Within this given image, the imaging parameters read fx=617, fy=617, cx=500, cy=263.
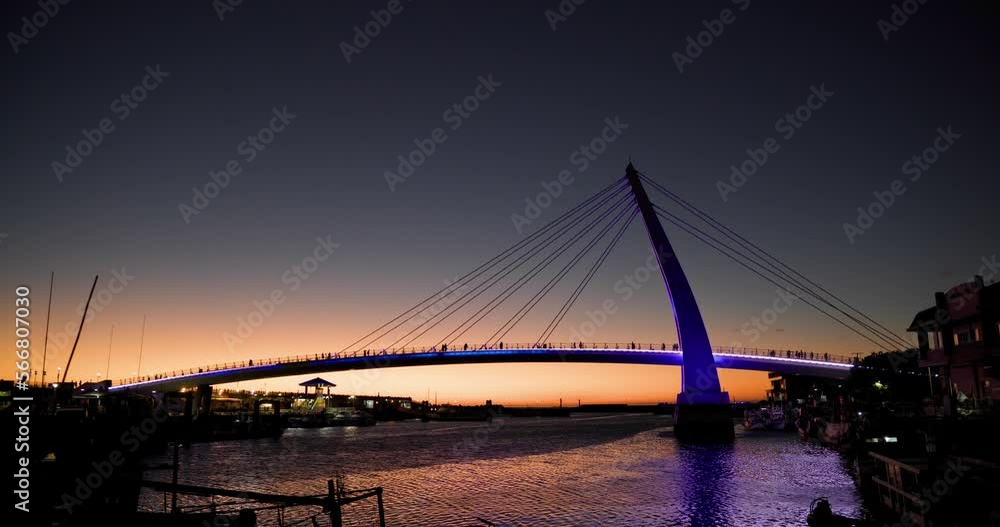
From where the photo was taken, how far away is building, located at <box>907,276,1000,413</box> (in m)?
29.0

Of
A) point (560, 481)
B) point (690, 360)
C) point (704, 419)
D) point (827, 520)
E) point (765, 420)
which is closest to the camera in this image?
point (827, 520)

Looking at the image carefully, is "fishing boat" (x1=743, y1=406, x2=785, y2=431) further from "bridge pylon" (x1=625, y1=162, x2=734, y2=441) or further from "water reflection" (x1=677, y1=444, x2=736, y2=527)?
"water reflection" (x1=677, y1=444, x2=736, y2=527)

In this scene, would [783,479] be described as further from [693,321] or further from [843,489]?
[693,321]

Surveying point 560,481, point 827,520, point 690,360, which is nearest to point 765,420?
point 690,360

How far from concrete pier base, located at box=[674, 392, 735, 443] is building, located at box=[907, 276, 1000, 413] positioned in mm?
16159

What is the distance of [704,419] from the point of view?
49.9 meters

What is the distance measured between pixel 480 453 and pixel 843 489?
3029 centimetres

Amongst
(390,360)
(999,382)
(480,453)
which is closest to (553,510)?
(999,382)

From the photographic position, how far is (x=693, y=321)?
48594 millimetres

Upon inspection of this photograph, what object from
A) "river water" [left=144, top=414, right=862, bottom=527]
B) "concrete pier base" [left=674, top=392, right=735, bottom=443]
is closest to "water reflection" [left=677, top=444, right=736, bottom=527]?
"river water" [left=144, top=414, right=862, bottom=527]

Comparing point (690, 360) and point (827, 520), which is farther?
point (690, 360)

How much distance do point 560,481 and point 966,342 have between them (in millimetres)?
22242

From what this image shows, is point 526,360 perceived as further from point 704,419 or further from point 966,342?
point 966,342

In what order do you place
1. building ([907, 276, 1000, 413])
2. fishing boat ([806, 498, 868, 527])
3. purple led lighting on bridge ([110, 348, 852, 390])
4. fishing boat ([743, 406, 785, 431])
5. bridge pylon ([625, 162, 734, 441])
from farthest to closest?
1. fishing boat ([743, 406, 785, 431])
2. purple led lighting on bridge ([110, 348, 852, 390])
3. bridge pylon ([625, 162, 734, 441])
4. building ([907, 276, 1000, 413])
5. fishing boat ([806, 498, 868, 527])
